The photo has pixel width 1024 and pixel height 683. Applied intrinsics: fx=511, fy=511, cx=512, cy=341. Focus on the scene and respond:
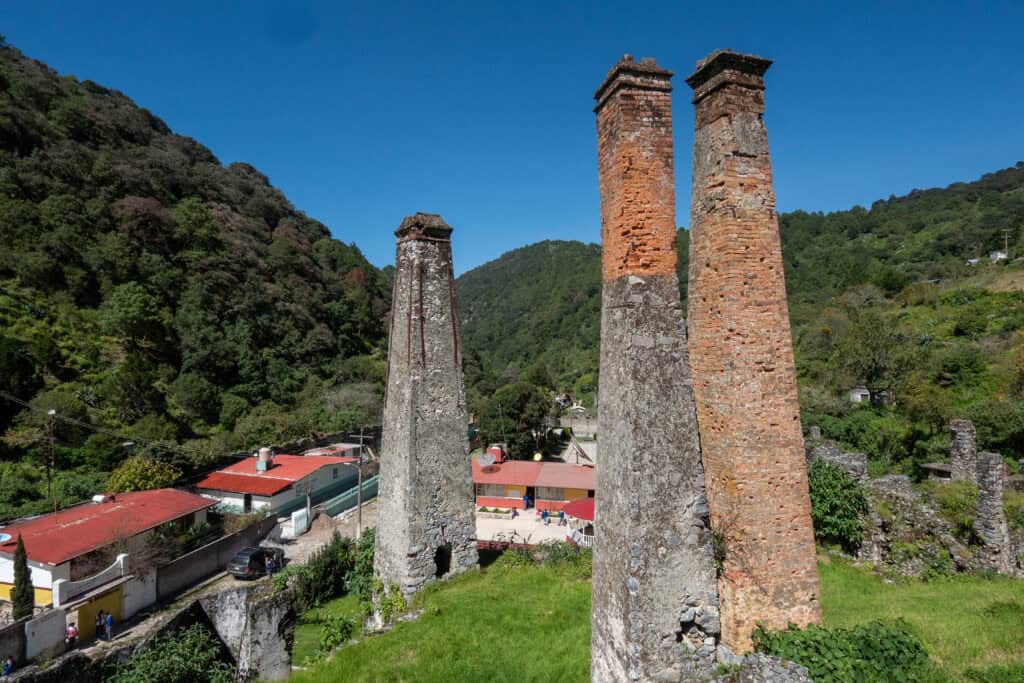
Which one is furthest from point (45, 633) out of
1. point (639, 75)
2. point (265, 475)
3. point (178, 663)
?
point (639, 75)

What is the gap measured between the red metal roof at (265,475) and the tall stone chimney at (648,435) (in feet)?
69.4

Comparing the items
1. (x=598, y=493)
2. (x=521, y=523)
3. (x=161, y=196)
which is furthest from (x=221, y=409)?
(x=598, y=493)

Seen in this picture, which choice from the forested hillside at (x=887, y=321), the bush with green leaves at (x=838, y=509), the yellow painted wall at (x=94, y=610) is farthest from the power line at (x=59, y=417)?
the forested hillside at (x=887, y=321)

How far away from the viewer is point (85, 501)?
1956 centimetres

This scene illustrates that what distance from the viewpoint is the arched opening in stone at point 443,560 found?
10320mm

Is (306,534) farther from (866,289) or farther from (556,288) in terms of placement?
(556,288)

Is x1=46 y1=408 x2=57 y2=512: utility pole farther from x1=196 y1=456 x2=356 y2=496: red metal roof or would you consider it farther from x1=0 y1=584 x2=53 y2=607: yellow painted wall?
x1=0 y1=584 x2=53 y2=607: yellow painted wall

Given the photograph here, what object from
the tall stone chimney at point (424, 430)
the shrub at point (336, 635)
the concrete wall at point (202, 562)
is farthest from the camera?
the concrete wall at point (202, 562)

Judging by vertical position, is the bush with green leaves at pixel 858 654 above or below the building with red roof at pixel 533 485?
above

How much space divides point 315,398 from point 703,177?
36022 millimetres

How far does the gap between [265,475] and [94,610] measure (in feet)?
37.3

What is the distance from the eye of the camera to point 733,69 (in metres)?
5.56

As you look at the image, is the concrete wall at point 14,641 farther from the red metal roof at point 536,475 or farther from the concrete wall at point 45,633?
the red metal roof at point 536,475

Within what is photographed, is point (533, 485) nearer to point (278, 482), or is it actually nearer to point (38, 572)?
point (278, 482)
